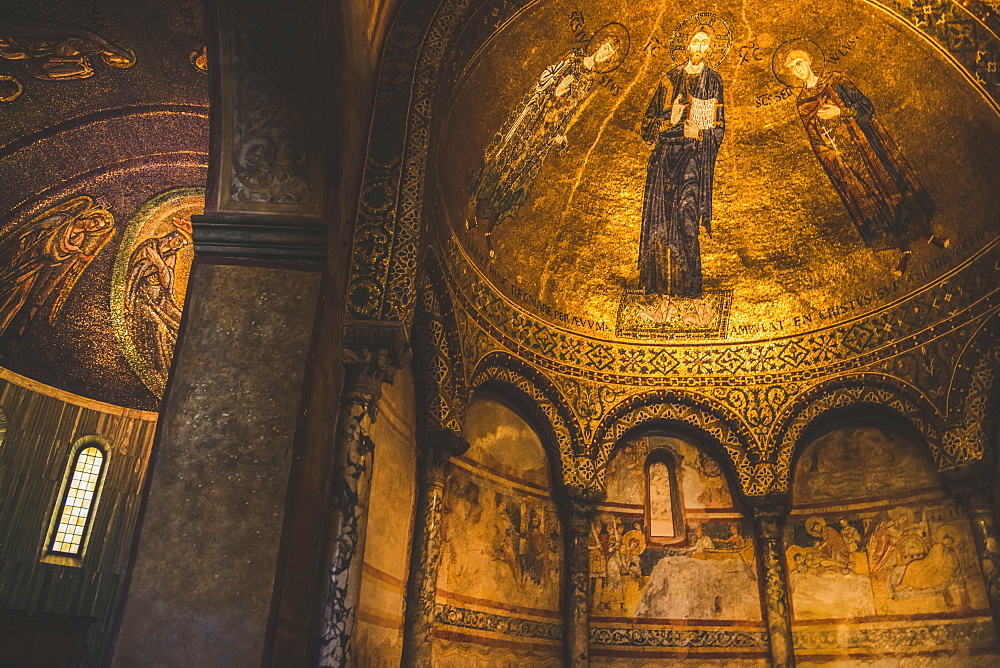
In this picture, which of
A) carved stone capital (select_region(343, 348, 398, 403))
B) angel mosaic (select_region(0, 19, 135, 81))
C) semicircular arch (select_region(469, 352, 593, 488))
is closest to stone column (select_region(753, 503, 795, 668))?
semicircular arch (select_region(469, 352, 593, 488))

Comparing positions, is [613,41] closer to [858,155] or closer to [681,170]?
[681,170]

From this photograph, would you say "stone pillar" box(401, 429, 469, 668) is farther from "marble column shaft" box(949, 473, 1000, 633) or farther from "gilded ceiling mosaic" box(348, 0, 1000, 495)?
"marble column shaft" box(949, 473, 1000, 633)

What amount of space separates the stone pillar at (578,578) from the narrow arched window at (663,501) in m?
1.00

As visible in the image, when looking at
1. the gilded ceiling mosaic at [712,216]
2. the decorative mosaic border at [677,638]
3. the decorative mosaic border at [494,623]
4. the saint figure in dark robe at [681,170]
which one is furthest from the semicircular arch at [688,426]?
the decorative mosaic border at [494,623]

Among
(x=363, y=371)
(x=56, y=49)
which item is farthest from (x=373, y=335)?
(x=56, y=49)

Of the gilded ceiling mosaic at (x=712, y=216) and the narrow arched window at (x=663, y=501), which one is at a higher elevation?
the gilded ceiling mosaic at (x=712, y=216)

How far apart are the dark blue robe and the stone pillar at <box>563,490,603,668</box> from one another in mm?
3491

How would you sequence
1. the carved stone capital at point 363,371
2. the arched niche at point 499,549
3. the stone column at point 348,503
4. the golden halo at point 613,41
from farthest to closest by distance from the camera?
the golden halo at point 613,41 → the arched niche at point 499,549 → the carved stone capital at point 363,371 → the stone column at point 348,503

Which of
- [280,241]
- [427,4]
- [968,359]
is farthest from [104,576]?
[968,359]

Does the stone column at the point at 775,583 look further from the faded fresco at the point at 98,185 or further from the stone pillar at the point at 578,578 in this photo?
the faded fresco at the point at 98,185

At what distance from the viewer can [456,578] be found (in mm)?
10234

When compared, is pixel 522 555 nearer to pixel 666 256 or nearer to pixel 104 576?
pixel 666 256

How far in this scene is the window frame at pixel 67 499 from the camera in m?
14.1

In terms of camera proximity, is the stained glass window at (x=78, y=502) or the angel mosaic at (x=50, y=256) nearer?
the angel mosaic at (x=50, y=256)
